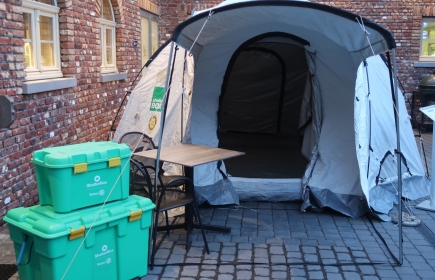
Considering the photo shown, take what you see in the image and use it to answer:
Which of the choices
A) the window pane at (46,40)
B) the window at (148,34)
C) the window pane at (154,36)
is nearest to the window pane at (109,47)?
the window at (148,34)

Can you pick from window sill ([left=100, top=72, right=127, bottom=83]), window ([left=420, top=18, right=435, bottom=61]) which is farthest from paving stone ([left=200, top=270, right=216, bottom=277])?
window ([left=420, top=18, right=435, bottom=61])

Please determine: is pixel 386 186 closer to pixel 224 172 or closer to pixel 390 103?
pixel 390 103

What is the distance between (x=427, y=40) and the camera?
10938mm

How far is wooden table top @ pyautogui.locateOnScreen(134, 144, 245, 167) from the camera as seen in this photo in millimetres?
3982

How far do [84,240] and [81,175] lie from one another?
412 millimetres

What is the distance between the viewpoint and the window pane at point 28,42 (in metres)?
5.15

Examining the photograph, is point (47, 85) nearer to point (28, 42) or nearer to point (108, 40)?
point (28, 42)

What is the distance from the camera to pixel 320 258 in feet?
13.0

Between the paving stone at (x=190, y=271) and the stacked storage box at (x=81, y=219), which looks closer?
the stacked storage box at (x=81, y=219)

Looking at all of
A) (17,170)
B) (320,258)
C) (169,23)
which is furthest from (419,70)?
(17,170)

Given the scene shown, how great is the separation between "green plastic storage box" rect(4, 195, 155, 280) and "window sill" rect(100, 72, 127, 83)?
3993mm

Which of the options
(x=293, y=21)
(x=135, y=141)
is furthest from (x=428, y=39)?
(x=135, y=141)

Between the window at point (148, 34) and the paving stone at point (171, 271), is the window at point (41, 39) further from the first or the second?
the window at point (148, 34)

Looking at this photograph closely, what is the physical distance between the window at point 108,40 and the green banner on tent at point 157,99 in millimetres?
2000
